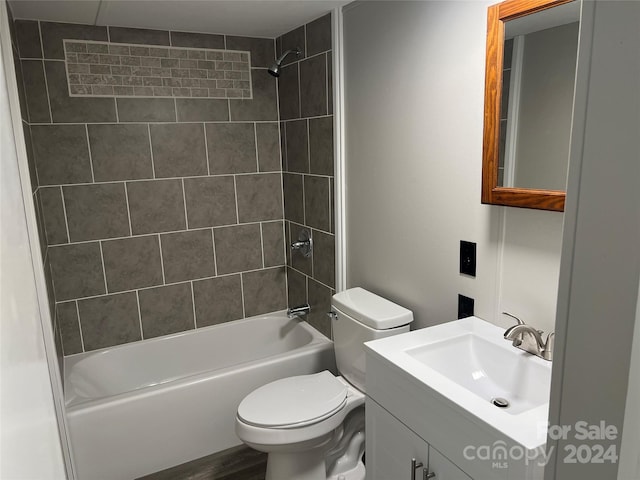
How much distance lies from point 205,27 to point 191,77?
0.95 feet

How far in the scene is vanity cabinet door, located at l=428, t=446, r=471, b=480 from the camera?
1.27 m

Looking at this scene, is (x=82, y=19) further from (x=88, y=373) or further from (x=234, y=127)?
(x=88, y=373)

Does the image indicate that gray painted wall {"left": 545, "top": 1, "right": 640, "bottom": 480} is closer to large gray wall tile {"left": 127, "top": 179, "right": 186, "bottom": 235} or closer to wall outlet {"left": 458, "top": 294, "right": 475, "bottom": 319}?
wall outlet {"left": 458, "top": 294, "right": 475, "bottom": 319}

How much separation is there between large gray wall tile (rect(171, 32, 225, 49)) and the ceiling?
6 cm

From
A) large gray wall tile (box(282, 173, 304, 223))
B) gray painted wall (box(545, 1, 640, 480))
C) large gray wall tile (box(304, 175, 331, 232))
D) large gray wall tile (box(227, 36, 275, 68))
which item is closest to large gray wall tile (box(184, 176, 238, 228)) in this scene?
large gray wall tile (box(282, 173, 304, 223))

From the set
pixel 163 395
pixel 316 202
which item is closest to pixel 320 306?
pixel 316 202

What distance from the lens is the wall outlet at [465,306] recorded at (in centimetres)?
175

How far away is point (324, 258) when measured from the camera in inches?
104

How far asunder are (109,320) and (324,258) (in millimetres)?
1329

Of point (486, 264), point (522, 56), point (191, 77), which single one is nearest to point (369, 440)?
point (486, 264)

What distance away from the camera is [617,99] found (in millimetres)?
481

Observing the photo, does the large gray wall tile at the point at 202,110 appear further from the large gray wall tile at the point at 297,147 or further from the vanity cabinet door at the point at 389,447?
the vanity cabinet door at the point at 389,447

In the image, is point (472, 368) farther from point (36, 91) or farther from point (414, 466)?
point (36, 91)

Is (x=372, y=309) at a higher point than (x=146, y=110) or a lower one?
lower
